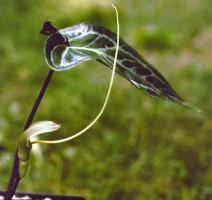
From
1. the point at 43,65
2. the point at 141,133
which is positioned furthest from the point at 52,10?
the point at 141,133

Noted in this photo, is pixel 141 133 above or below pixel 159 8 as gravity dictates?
below

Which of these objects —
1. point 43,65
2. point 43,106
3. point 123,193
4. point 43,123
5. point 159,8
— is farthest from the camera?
point 159,8

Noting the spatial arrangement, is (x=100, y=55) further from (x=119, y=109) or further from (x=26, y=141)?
(x=119, y=109)

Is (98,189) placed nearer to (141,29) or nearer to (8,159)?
(8,159)

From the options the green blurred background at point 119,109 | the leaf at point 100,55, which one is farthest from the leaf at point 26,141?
the green blurred background at point 119,109

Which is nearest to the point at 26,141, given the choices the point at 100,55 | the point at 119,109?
the point at 100,55

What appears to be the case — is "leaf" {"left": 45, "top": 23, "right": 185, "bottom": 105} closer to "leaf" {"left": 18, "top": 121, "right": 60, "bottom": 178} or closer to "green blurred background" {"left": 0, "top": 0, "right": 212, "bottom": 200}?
"leaf" {"left": 18, "top": 121, "right": 60, "bottom": 178}

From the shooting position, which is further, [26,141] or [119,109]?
[119,109]
